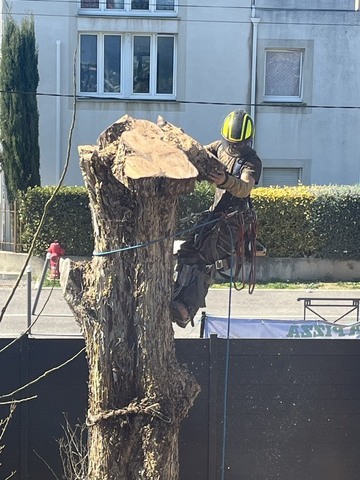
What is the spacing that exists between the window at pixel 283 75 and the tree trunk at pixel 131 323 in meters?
16.4

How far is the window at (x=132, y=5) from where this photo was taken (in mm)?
18812

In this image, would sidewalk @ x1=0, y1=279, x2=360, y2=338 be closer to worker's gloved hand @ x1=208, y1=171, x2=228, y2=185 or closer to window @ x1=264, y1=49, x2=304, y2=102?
window @ x1=264, y1=49, x2=304, y2=102

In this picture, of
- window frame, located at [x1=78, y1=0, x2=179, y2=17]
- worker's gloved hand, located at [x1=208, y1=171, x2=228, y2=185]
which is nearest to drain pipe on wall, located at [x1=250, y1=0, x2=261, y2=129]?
window frame, located at [x1=78, y1=0, x2=179, y2=17]

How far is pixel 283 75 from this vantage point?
1931 centimetres

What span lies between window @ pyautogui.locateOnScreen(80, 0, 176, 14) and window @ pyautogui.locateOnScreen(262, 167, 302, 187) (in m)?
4.94

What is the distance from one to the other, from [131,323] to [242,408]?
72.2 inches

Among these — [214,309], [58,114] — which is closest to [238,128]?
[214,309]

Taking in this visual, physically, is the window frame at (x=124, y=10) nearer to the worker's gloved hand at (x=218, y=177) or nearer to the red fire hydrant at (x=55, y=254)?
the red fire hydrant at (x=55, y=254)

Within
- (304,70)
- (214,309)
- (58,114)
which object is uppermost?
(304,70)

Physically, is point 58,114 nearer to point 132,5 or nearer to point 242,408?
point 132,5

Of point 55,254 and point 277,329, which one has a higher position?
point 277,329

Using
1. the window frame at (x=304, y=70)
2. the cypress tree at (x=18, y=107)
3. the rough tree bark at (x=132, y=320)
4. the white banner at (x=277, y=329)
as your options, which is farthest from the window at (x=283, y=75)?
the rough tree bark at (x=132, y=320)

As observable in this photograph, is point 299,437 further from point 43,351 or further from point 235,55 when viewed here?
point 235,55

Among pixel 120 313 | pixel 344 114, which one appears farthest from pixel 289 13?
pixel 120 313
